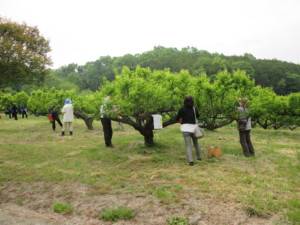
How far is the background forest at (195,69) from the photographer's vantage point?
7306 centimetres

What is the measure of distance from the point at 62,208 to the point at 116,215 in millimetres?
1110

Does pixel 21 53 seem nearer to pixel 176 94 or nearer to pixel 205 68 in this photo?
pixel 176 94

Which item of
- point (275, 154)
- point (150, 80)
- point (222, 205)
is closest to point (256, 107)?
point (275, 154)

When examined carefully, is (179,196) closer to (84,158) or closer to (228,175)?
(228,175)

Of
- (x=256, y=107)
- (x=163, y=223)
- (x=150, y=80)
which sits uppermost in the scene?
(x=150, y=80)

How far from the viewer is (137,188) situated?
17.3 ft

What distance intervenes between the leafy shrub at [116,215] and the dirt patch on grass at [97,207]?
0.31ft

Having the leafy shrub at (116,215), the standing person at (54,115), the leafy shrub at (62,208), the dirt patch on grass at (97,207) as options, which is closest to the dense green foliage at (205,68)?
the standing person at (54,115)

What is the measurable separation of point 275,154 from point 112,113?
5.70 m

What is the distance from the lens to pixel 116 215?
414 centimetres

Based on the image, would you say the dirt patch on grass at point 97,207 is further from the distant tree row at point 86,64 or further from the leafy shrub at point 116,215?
the distant tree row at point 86,64

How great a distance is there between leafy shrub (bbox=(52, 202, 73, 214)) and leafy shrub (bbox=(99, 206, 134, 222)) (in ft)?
2.35

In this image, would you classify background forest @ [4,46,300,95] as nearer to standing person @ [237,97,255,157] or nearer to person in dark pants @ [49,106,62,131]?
person in dark pants @ [49,106,62,131]

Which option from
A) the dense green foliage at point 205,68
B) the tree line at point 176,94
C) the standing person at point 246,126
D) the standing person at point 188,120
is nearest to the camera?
the standing person at point 188,120
